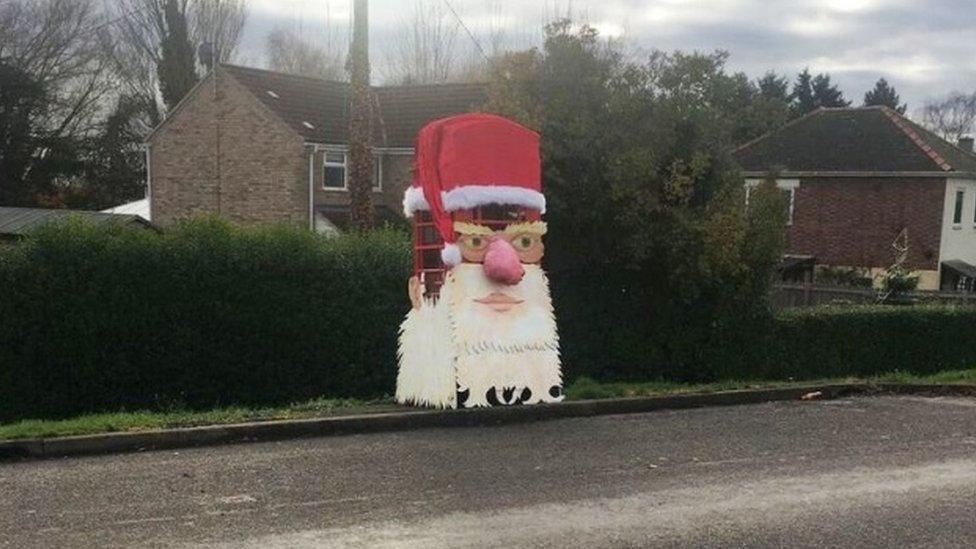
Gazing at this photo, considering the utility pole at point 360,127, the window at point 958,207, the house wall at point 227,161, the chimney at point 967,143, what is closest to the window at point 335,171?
the house wall at point 227,161

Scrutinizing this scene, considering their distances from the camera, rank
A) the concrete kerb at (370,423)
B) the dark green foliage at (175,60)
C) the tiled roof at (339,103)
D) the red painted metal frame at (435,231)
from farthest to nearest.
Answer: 1. the dark green foliage at (175,60)
2. the tiled roof at (339,103)
3. the red painted metal frame at (435,231)
4. the concrete kerb at (370,423)

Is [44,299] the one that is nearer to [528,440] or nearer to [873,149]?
[528,440]

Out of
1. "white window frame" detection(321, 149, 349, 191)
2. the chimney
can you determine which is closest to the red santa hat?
"white window frame" detection(321, 149, 349, 191)

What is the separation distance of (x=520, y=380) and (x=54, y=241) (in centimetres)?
564

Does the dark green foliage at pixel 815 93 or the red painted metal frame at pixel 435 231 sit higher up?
the dark green foliage at pixel 815 93

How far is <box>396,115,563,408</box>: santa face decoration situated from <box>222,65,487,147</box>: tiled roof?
21102 millimetres

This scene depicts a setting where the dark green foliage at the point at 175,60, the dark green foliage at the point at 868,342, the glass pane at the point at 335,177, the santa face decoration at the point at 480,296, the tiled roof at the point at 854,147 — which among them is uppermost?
the dark green foliage at the point at 175,60

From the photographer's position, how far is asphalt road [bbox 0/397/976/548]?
5992mm

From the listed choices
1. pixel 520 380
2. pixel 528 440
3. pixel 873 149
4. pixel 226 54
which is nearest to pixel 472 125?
pixel 520 380

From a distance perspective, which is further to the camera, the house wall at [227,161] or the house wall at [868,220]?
the house wall at [227,161]

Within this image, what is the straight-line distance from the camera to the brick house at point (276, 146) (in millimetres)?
31328

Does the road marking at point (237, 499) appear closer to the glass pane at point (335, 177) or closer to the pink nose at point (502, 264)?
the pink nose at point (502, 264)

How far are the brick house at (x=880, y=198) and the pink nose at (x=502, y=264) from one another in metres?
20.3

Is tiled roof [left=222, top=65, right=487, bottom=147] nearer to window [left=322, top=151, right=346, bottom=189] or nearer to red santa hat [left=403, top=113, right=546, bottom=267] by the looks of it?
window [left=322, top=151, right=346, bottom=189]
